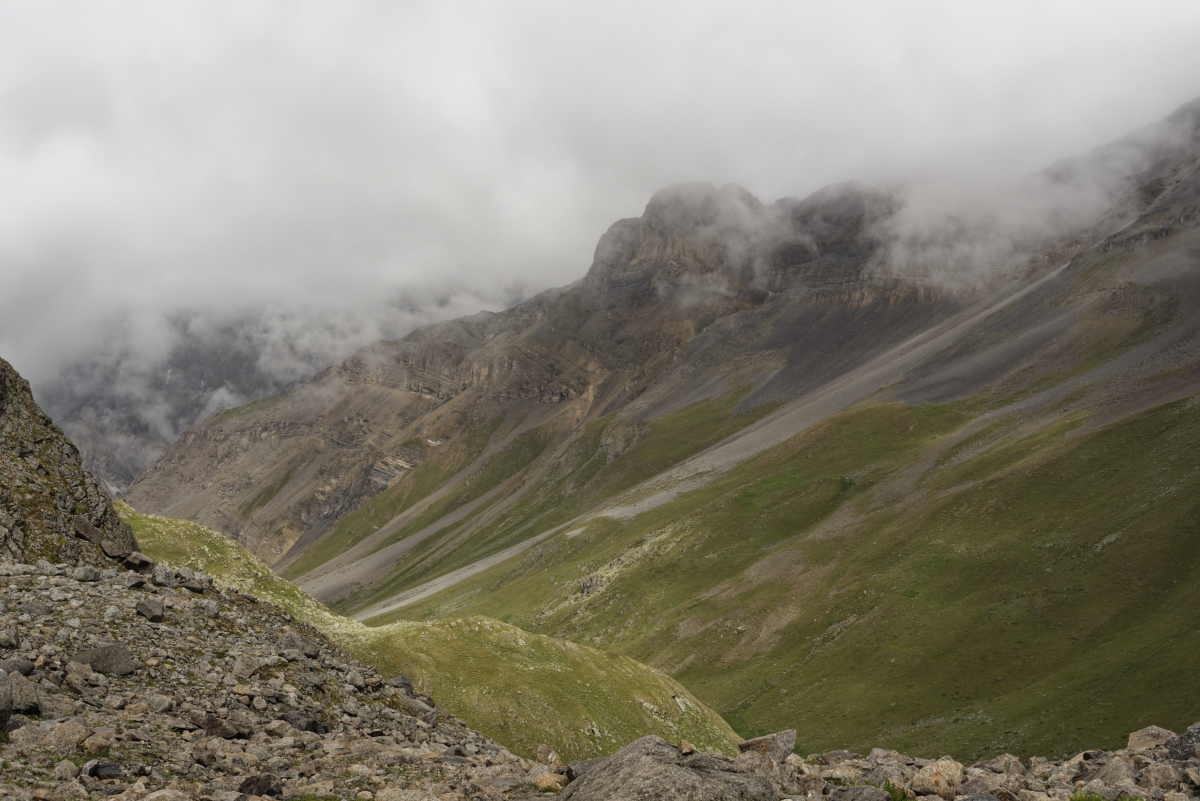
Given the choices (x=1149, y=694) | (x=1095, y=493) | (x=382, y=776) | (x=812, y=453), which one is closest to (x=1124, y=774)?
(x=382, y=776)

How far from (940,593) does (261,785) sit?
96.7 meters

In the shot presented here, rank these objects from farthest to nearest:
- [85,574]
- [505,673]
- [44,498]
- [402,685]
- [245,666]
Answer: [505,673]
[402,685]
[44,498]
[85,574]
[245,666]

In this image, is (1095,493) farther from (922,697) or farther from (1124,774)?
(1124,774)

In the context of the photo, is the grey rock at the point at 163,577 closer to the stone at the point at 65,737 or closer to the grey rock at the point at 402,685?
the grey rock at the point at 402,685

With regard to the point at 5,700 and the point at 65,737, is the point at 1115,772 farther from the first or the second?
the point at 5,700

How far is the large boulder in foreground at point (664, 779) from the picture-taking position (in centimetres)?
1389

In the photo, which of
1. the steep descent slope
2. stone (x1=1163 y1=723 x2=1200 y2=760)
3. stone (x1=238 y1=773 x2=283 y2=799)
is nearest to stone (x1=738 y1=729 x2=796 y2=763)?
stone (x1=1163 y1=723 x2=1200 y2=760)

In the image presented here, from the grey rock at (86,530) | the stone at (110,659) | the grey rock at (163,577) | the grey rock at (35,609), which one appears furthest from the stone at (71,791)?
the grey rock at (86,530)

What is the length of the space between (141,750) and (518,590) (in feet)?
544

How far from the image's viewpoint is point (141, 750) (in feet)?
51.7

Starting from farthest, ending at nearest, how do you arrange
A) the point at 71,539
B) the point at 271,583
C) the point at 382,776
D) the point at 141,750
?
the point at 271,583 → the point at 71,539 → the point at 382,776 → the point at 141,750

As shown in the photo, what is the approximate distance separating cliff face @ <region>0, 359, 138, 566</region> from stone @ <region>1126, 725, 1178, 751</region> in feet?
136

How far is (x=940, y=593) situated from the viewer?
301ft

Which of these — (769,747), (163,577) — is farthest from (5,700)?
(769,747)
